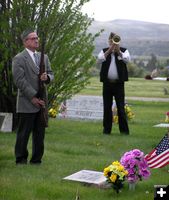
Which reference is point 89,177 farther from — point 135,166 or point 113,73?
point 113,73

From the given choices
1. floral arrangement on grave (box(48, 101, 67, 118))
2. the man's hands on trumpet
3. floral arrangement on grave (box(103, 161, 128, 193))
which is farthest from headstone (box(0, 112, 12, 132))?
floral arrangement on grave (box(103, 161, 128, 193))

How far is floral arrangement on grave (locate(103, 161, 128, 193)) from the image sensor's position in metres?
6.29

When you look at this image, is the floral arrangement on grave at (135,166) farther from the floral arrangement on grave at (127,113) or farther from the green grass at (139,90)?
the green grass at (139,90)

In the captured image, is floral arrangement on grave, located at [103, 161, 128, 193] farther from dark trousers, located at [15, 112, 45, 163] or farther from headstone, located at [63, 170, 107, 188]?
dark trousers, located at [15, 112, 45, 163]

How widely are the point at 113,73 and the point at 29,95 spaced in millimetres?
3655

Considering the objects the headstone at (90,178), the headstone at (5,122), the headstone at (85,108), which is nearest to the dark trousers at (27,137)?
the headstone at (90,178)

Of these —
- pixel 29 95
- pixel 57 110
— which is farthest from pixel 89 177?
pixel 57 110

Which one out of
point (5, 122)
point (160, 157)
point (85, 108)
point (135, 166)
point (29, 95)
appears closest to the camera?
point (135, 166)

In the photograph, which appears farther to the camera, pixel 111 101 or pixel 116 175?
pixel 111 101

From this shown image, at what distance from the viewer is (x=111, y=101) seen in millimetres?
11539

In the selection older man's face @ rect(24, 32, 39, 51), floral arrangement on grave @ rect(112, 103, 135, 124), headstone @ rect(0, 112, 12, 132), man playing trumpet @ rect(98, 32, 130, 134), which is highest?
older man's face @ rect(24, 32, 39, 51)

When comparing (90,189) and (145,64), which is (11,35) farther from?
(145,64)

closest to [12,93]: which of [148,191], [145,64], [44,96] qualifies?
[44,96]

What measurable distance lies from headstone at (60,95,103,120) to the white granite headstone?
24.2ft
